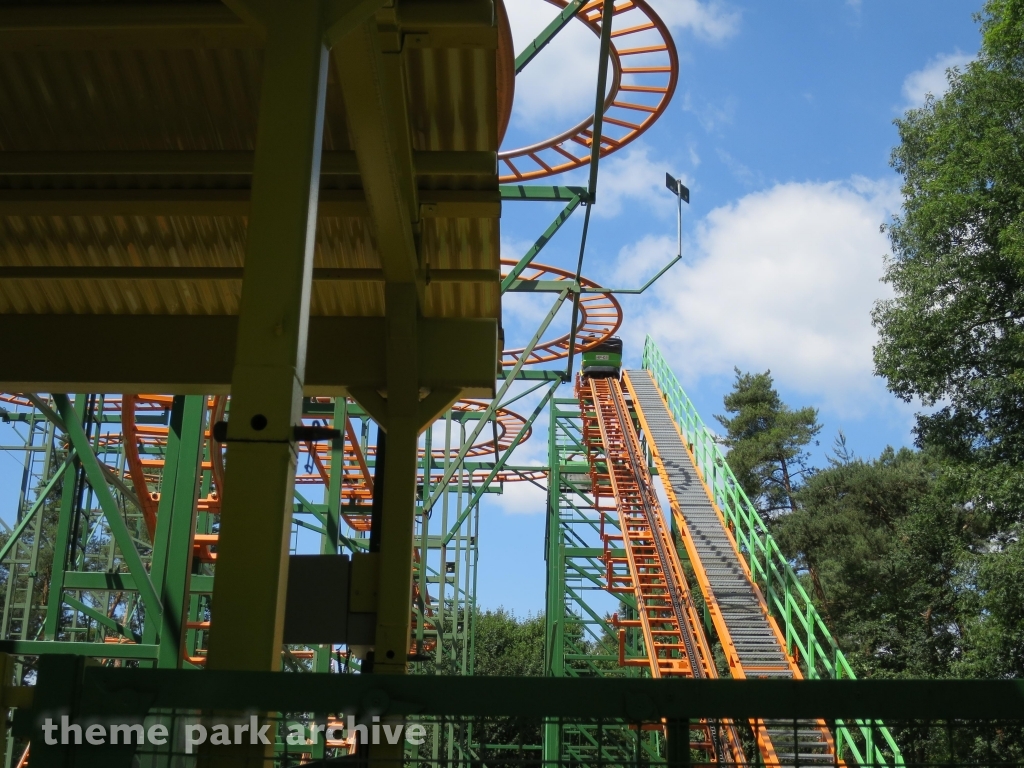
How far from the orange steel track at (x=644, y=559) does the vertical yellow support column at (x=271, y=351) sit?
820 centimetres

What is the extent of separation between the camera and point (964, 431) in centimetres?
1578

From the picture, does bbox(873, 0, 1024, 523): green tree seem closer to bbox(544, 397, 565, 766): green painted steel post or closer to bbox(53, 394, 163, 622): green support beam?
bbox(544, 397, 565, 766): green painted steel post

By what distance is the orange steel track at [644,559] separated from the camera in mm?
13656

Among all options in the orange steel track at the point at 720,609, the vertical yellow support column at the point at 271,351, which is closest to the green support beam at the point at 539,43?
→ the vertical yellow support column at the point at 271,351

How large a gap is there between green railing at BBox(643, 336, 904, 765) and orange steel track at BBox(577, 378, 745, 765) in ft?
3.59

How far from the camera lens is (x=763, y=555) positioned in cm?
1933

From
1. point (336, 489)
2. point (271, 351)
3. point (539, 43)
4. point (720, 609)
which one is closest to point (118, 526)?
point (336, 489)

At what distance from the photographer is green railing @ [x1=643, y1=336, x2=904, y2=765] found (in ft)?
40.4

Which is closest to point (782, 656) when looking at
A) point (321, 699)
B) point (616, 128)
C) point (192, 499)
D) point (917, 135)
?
point (616, 128)

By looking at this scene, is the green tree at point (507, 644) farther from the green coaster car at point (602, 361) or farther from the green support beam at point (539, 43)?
the green support beam at point (539, 43)

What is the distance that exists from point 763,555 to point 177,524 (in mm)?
13901

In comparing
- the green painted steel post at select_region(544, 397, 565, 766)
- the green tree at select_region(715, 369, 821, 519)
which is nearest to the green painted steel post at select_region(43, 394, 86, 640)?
the green painted steel post at select_region(544, 397, 565, 766)

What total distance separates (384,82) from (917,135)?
15913 millimetres

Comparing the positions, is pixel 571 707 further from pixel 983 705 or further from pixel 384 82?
pixel 384 82
